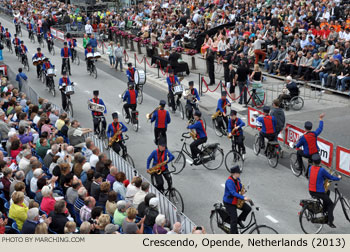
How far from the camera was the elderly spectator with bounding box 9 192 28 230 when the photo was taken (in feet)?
32.1

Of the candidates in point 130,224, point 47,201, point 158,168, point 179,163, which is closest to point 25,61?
point 179,163

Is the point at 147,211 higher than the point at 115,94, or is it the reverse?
the point at 147,211

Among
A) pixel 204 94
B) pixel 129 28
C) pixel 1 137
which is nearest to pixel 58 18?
pixel 129 28

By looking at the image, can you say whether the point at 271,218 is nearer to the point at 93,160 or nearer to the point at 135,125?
the point at 93,160

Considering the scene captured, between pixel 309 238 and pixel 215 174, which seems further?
pixel 215 174

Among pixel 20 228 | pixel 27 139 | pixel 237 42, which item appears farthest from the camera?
pixel 237 42

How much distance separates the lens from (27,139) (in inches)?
558

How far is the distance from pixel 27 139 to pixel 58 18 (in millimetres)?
33578

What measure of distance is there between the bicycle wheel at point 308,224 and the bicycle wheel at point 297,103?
942 centimetres

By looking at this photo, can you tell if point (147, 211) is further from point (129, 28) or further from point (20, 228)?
point (129, 28)

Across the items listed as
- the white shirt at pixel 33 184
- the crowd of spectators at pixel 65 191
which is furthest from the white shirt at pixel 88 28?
the white shirt at pixel 33 184

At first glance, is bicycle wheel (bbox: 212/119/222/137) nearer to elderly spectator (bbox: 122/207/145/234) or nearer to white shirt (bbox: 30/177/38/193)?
white shirt (bbox: 30/177/38/193)

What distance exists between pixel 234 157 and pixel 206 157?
870 mm

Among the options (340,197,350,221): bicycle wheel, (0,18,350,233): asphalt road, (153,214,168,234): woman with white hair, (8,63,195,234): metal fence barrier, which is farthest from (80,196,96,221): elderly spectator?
(340,197,350,221): bicycle wheel
